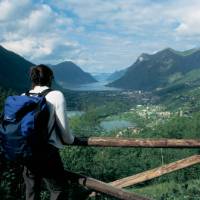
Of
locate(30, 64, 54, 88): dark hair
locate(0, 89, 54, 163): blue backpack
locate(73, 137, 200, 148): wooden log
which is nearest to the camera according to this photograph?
locate(0, 89, 54, 163): blue backpack

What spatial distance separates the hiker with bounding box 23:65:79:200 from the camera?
5.53 meters

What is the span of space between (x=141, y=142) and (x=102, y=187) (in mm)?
916

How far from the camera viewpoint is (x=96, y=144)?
6.29m

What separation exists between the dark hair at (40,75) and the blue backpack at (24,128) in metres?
0.35

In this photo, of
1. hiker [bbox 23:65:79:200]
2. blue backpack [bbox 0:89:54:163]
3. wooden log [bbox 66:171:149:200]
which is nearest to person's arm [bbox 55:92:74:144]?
hiker [bbox 23:65:79:200]

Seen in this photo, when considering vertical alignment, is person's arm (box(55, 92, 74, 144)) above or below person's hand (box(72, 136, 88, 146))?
above

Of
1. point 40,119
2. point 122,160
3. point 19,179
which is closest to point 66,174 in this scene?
point 40,119

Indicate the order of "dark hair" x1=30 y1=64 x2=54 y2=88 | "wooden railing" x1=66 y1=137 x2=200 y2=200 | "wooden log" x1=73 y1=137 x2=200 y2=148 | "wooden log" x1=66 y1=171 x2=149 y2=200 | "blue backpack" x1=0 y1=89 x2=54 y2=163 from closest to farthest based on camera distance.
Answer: "blue backpack" x1=0 y1=89 x2=54 y2=163 < "wooden log" x1=66 y1=171 x2=149 y2=200 < "wooden railing" x1=66 y1=137 x2=200 y2=200 < "dark hair" x1=30 y1=64 x2=54 y2=88 < "wooden log" x1=73 y1=137 x2=200 y2=148

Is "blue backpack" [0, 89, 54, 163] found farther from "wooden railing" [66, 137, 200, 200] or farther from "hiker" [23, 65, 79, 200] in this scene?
"wooden railing" [66, 137, 200, 200]

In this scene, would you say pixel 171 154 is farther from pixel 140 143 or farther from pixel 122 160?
pixel 140 143

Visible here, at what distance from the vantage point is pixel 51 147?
554 cm

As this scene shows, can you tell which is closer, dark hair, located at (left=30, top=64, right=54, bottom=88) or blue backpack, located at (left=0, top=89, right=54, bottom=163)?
blue backpack, located at (left=0, top=89, right=54, bottom=163)

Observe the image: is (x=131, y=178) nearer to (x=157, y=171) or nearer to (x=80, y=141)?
(x=157, y=171)

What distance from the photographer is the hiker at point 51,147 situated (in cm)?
553
